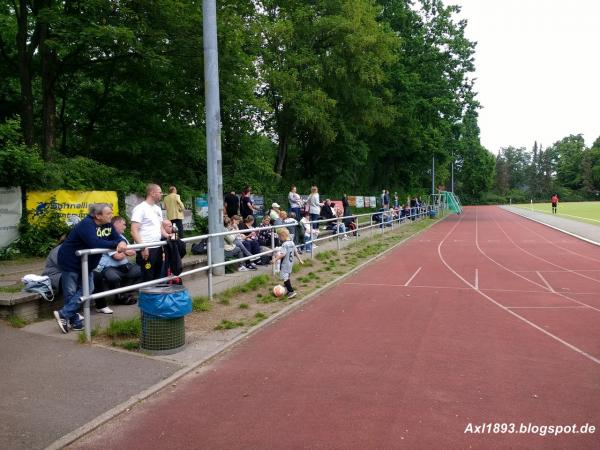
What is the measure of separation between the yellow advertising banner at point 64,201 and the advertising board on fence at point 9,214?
0.88 ft

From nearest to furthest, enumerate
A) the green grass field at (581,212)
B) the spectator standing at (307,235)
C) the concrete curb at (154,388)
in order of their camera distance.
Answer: the concrete curb at (154,388), the spectator standing at (307,235), the green grass field at (581,212)

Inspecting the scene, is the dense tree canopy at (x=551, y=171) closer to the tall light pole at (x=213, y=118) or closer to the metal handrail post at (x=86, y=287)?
the tall light pole at (x=213, y=118)

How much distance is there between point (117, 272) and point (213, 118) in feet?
14.4

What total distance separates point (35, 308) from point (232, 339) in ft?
9.27

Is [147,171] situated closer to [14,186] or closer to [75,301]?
[14,186]

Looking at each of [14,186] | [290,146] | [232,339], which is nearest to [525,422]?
[232,339]

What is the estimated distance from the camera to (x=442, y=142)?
4581 cm

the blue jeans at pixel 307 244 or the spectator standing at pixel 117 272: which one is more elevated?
the spectator standing at pixel 117 272

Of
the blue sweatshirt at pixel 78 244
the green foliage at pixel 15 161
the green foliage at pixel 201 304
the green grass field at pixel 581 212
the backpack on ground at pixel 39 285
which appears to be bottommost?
the green grass field at pixel 581 212

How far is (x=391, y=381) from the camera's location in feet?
17.3

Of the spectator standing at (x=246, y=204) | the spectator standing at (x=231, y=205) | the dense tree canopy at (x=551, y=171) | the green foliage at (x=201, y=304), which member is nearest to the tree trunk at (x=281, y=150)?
the spectator standing at (x=246, y=204)

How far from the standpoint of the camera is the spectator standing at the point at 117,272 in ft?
24.5

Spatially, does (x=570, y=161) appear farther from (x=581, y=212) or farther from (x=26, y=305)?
(x=26, y=305)

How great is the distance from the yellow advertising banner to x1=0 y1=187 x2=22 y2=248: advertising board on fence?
0.27 metres
